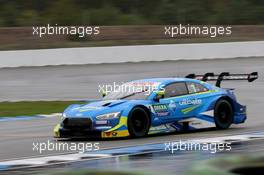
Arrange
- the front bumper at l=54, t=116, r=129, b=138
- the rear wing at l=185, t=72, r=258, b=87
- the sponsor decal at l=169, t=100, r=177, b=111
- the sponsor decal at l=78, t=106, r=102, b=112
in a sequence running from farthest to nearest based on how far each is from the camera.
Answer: the rear wing at l=185, t=72, r=258, b=87 → the sponsor decal at l=169, t=100, r=177, b=111 → the sponsor decal at l=78, t=106, r=102, b=112 → the front bumper at l=54, t=116, r=129, b=138

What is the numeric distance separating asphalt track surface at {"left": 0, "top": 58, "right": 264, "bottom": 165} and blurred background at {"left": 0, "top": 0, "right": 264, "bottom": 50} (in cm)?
647

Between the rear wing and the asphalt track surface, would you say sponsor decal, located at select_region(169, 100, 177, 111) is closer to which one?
the asphalt track surface

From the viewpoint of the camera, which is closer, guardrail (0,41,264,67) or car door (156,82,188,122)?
car door (156,82,188,122)

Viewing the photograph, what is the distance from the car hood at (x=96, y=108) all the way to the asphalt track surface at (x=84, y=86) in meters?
0.53

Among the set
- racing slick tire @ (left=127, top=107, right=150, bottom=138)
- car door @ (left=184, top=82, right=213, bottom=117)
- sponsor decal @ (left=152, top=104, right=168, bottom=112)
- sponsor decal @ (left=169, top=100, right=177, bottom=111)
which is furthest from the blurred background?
racing slick tire @ (left=127, top=107, right=150, bottom=138)

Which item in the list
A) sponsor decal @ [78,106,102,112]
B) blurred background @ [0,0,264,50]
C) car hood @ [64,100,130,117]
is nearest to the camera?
car hood @ [64,100,130,117]

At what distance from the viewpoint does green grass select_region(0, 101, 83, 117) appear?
20203 millimetres

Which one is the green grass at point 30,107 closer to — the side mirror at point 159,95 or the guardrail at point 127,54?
the side mirror at point 159,95

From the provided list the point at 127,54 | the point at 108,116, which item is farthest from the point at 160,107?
the point at 127,54

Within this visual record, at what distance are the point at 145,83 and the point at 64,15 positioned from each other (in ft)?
108

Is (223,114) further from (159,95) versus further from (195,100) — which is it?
(159,95)

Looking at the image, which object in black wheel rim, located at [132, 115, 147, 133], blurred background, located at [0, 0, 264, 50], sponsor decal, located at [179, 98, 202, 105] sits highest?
blurred background, located at [0, 0, 264, 50]

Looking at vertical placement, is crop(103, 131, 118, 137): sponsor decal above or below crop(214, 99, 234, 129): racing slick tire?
below

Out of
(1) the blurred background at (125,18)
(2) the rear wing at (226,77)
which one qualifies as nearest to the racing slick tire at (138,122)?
(2) the rear wing at (226,77)
